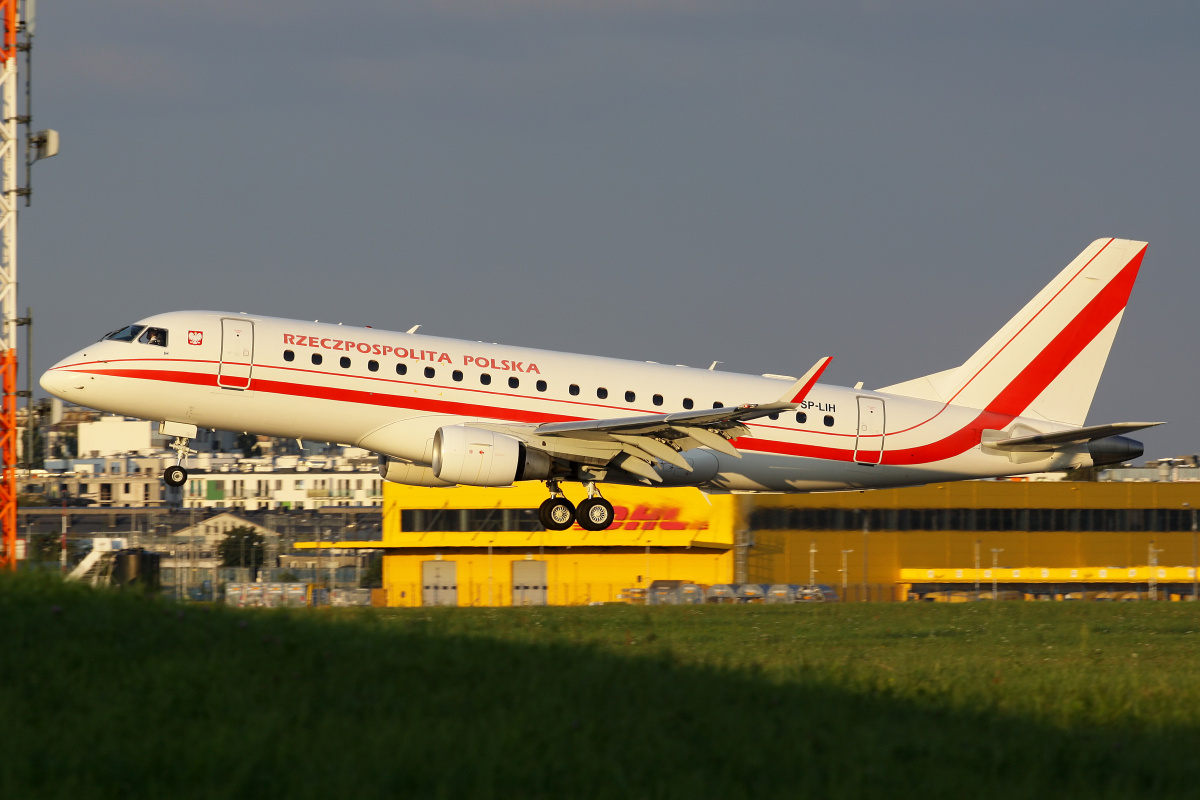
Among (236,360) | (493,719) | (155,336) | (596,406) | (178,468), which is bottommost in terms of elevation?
(493,719)

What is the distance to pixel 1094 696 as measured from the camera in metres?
13.2

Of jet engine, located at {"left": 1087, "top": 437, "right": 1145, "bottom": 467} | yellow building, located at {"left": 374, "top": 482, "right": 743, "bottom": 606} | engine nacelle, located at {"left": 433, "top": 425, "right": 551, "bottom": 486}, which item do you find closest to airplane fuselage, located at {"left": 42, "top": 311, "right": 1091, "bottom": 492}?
engine nacelle, located at {"left": 433, "top": 425, "right": 551, "bottom": 486}

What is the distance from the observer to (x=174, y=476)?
28.6 meters

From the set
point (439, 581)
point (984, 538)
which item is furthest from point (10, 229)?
point (984, 538)

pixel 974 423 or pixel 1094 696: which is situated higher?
pixel 974 423

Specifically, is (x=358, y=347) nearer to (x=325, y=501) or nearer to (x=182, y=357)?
(x=182, y=357)

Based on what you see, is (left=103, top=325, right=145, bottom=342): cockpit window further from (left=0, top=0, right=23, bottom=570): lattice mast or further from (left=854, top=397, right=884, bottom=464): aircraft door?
(left=854, top=397, right=884, bottom=464): aircraft door

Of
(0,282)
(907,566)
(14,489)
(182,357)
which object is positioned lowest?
(907,566)

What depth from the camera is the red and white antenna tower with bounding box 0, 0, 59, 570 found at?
3225cm

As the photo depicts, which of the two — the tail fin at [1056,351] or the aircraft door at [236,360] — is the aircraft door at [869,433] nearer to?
the tail fin at [1056,351]

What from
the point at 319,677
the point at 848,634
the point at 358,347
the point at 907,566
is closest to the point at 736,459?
the point at 848,634

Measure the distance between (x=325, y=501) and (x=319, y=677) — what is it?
145m

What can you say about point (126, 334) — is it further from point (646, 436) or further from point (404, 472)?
point (646, 436)

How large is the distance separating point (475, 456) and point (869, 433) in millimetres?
10165
